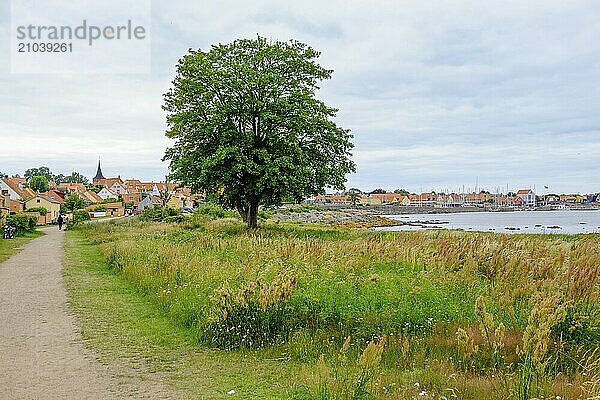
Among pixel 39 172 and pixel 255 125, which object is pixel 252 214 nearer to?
pixel 255 125

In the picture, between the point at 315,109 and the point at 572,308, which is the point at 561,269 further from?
the point at 315,109

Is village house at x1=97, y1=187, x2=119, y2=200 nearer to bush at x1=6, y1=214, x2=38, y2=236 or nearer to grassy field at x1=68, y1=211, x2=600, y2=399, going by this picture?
bush at x1=6, y1=214, x2=38, y2=236

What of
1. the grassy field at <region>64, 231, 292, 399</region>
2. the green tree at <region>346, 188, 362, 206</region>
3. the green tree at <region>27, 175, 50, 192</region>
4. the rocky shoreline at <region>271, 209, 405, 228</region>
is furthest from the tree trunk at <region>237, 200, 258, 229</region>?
the green tree at <region>346, 188, 362, 206</region>

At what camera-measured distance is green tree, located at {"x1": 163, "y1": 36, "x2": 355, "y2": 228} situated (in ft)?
99.5

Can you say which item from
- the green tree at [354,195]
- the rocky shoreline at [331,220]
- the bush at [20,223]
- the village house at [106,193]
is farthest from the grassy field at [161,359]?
the green tree at [354,195]

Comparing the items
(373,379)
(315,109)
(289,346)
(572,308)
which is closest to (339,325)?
(289,346)

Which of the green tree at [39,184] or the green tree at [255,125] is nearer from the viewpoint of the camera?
the green tree at [255,125]

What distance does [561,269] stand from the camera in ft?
37.5

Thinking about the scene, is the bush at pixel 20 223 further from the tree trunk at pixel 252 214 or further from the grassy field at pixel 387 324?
the grassy field at pixel 387 324

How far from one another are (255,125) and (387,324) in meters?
24.9

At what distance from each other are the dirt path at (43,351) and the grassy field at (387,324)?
607 millimetres

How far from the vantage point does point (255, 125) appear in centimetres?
3266

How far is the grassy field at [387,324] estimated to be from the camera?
647 centimetres

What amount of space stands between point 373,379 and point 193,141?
27.4 m
